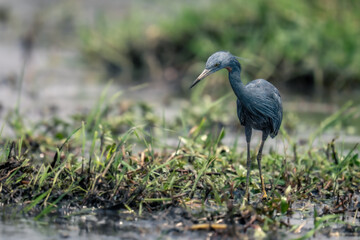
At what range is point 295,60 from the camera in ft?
36.0

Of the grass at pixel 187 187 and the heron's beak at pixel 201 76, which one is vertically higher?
the heron's beak at pixel 201 76

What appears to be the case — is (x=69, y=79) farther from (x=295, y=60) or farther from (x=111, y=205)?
(x=111, y=205)

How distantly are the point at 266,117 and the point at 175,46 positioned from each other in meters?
7.22

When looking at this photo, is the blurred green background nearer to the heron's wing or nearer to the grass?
the grass

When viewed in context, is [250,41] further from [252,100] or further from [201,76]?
[201,76]

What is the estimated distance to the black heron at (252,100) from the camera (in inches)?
193

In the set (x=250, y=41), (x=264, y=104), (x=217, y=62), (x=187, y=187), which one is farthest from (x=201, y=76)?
(x=250, y=41)

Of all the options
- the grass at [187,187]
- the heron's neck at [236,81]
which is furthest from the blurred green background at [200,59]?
the heron's neck at [236,81]

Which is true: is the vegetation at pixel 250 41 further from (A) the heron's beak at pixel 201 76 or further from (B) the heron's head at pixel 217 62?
(A) the heron's beak at pixel 201 76

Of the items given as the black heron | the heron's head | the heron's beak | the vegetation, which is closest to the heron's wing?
the black heron

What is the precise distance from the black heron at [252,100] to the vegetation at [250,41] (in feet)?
15.9

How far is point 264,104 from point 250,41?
6.24 metres

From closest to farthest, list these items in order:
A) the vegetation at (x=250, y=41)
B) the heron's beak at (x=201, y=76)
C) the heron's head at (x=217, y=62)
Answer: the heron's beak at (x=201, y=76), the heron's head at (x=217, y=62), the vegetation at (x=250, y=41)

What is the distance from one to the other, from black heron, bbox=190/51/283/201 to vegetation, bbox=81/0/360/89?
15.9ft
